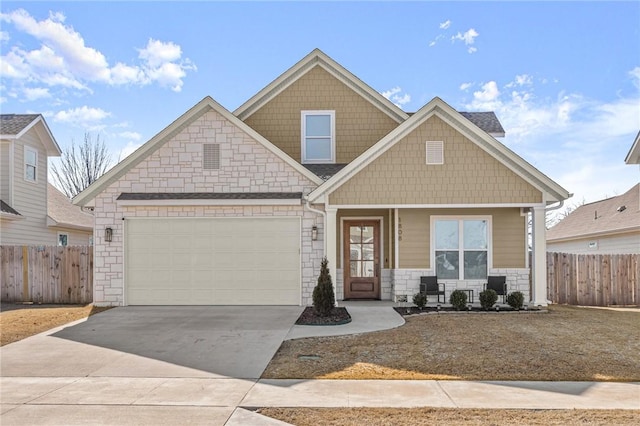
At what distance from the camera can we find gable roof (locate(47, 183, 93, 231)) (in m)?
19.1

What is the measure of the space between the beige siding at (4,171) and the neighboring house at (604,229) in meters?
22.7

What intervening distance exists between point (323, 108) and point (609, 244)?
13.4 metres

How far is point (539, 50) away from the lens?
13547mm

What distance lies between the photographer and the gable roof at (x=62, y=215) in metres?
19.1

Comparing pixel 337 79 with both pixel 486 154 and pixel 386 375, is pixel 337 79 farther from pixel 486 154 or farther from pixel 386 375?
pixel 386 375

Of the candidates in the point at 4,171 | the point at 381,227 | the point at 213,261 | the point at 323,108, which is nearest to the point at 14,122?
the point at 4,171

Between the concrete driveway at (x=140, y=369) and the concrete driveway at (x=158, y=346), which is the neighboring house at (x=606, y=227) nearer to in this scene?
the concrete driveway at (x=158, y=346)

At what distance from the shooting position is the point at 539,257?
38.7ft

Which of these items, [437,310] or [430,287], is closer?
[437,310]

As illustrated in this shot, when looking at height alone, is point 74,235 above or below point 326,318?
above

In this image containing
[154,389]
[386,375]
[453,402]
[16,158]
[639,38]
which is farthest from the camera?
[16,158]

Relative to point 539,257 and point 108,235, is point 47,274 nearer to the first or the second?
point 108,235

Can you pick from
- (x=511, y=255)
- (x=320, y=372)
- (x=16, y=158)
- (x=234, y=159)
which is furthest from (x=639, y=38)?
(x=16, y=158)

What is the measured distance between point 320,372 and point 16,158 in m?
16.1
